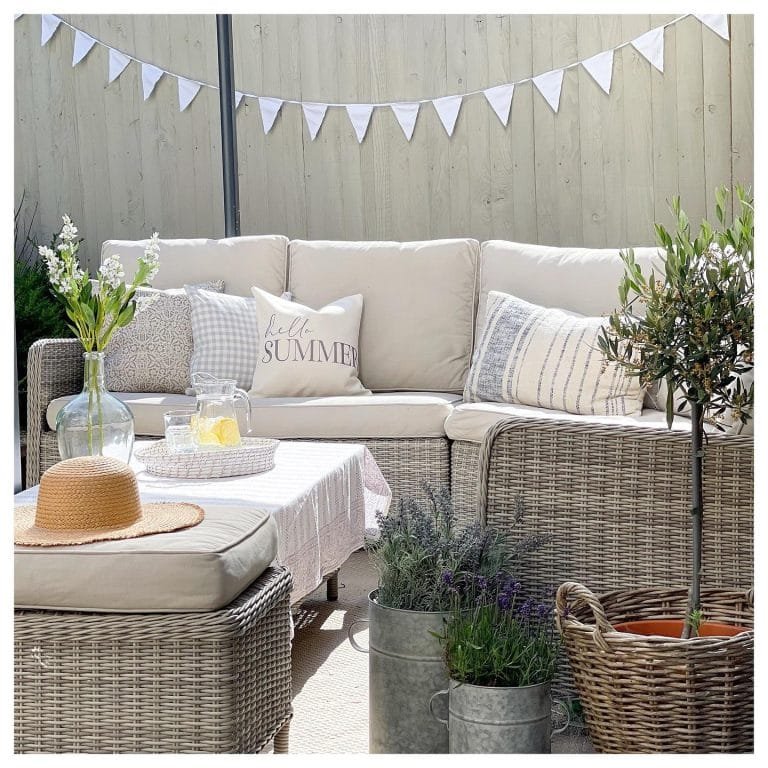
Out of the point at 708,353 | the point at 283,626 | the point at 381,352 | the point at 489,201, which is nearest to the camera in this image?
the point at 708,353

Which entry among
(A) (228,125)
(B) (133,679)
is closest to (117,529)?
(B) (133,679)

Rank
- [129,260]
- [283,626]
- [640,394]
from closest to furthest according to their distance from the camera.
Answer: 1. [283,626]
2. [640,394]
3. [129,260]

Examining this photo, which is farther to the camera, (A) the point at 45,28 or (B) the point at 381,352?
(A) the point at 45,28

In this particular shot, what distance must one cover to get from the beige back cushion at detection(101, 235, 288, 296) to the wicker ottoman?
7.71 ft

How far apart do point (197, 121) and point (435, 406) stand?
243 cm

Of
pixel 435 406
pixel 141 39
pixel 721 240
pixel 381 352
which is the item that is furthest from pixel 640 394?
pixel 141 39

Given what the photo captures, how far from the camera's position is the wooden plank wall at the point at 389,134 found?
441 centimetres

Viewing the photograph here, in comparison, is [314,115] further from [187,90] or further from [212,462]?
[212,462]

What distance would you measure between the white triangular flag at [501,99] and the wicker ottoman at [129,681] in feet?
11.7

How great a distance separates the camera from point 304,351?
3.26 meters

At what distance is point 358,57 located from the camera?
4688 mm

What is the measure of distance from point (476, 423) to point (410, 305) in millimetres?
733

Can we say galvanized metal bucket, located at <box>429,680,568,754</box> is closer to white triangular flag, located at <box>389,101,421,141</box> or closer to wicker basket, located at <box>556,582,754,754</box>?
wicker basket, located at <box>556,582,754,754</box>

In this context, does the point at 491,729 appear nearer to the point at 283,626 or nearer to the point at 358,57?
the point at 283,626
